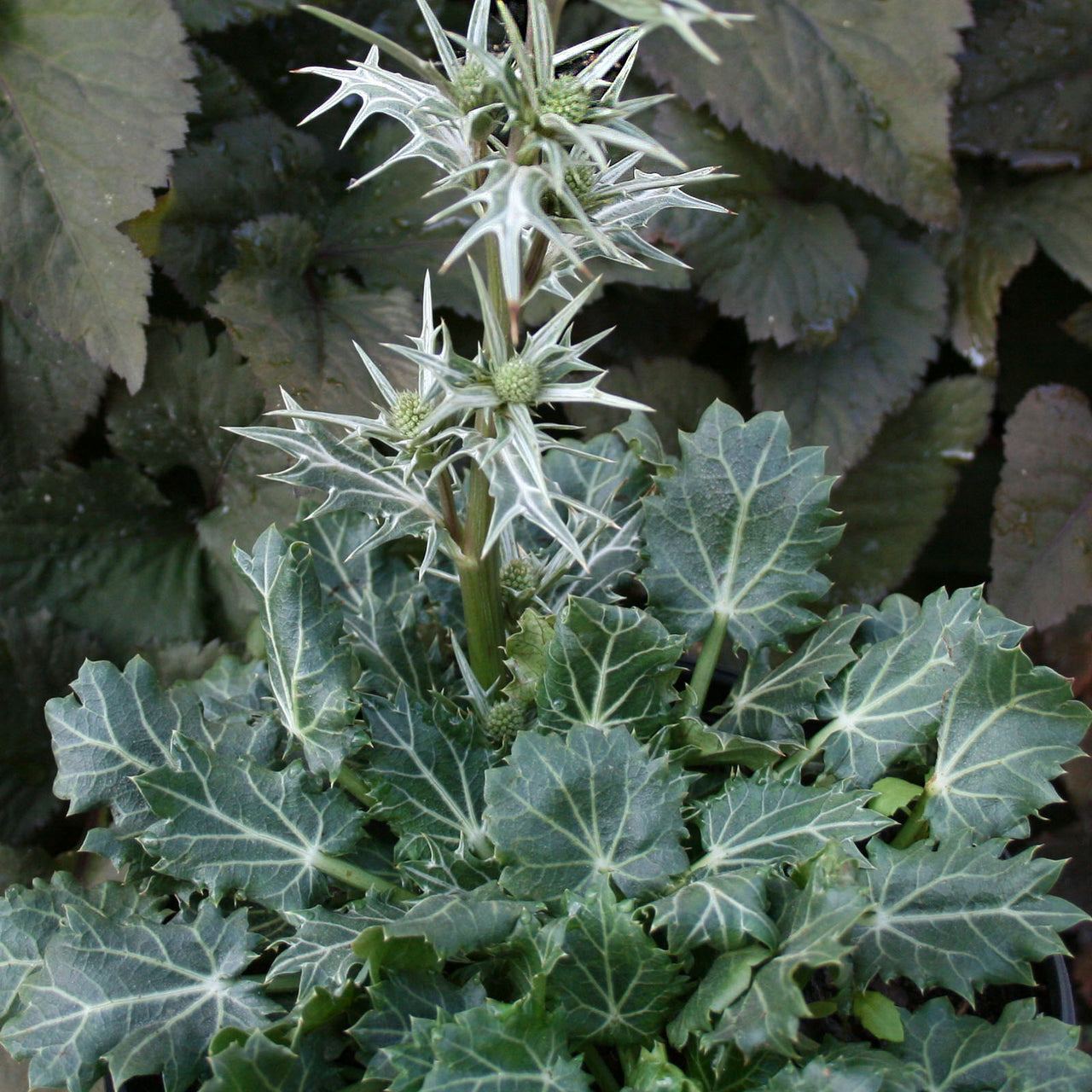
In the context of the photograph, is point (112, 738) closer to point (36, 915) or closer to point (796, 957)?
point (36, 915)

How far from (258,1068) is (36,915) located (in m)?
0.19

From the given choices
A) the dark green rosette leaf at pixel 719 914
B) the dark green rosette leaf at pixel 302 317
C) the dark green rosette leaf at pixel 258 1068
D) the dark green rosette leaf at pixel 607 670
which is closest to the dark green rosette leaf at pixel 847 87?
the dark green rosette leaf at pixel 302 317

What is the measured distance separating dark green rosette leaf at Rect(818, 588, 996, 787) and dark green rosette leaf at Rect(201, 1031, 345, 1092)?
307 mm

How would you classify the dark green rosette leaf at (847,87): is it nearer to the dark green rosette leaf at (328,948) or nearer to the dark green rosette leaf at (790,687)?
the dark green rosette leaf at (790,687)

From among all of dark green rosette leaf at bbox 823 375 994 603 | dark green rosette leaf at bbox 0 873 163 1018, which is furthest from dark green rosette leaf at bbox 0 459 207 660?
dark green rosette leaf at bbox 823 375 994 603

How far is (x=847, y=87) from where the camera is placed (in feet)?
2.97

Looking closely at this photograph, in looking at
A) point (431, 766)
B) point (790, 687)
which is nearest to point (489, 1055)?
point (431, 766)

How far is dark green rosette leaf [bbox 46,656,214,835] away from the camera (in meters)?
0.53

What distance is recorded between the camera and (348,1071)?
0.46 m

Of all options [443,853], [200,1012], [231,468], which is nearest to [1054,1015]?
[443,853]

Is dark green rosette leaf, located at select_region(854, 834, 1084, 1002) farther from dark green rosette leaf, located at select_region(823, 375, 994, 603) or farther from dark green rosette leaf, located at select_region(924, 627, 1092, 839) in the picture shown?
dark green rosette leaf, located at select_region(823, 375, 994, 603)

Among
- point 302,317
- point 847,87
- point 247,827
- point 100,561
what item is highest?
point 847,87

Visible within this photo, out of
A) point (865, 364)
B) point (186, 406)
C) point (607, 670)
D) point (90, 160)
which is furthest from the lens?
point (865, 364)

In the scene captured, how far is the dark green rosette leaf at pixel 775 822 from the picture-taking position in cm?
46
